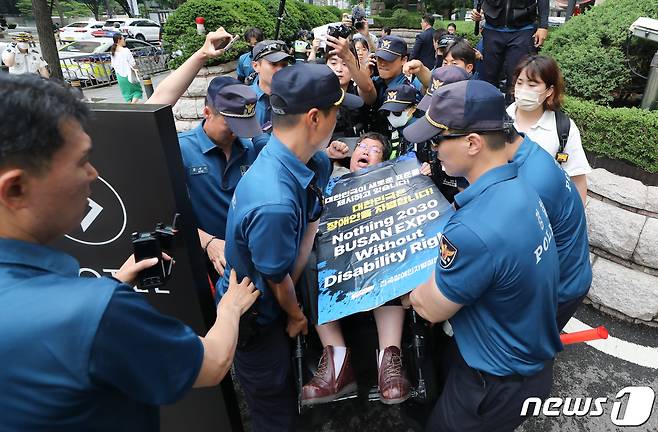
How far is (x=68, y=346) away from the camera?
0.91m

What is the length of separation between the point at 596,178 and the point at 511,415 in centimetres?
267

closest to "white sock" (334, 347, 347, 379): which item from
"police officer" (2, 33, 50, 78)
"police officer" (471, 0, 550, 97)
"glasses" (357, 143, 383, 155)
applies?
"glasses" (357, 143, 383, 155)

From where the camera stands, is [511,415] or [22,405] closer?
[22,405]

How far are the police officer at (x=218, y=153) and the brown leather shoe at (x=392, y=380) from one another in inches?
39.7

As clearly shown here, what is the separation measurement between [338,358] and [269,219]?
961 mm

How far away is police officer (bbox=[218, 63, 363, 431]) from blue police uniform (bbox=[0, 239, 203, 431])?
0.67m

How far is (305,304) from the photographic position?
2.23m

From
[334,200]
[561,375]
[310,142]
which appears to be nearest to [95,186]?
[310,142]

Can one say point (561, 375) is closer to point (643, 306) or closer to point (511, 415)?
point (643, 306)

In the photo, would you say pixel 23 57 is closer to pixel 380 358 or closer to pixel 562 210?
pixel 380 358

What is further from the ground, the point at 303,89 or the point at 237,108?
the point at 303,89

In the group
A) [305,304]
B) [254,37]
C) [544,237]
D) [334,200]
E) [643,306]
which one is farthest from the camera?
[254,37]

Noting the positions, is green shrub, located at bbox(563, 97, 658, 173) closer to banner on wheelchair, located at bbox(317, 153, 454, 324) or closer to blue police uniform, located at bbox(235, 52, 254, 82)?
banner on wheelchair, located at bbox(317, 153, 454, 324)

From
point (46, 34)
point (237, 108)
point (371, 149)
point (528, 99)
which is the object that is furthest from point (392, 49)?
point (46, 34)
